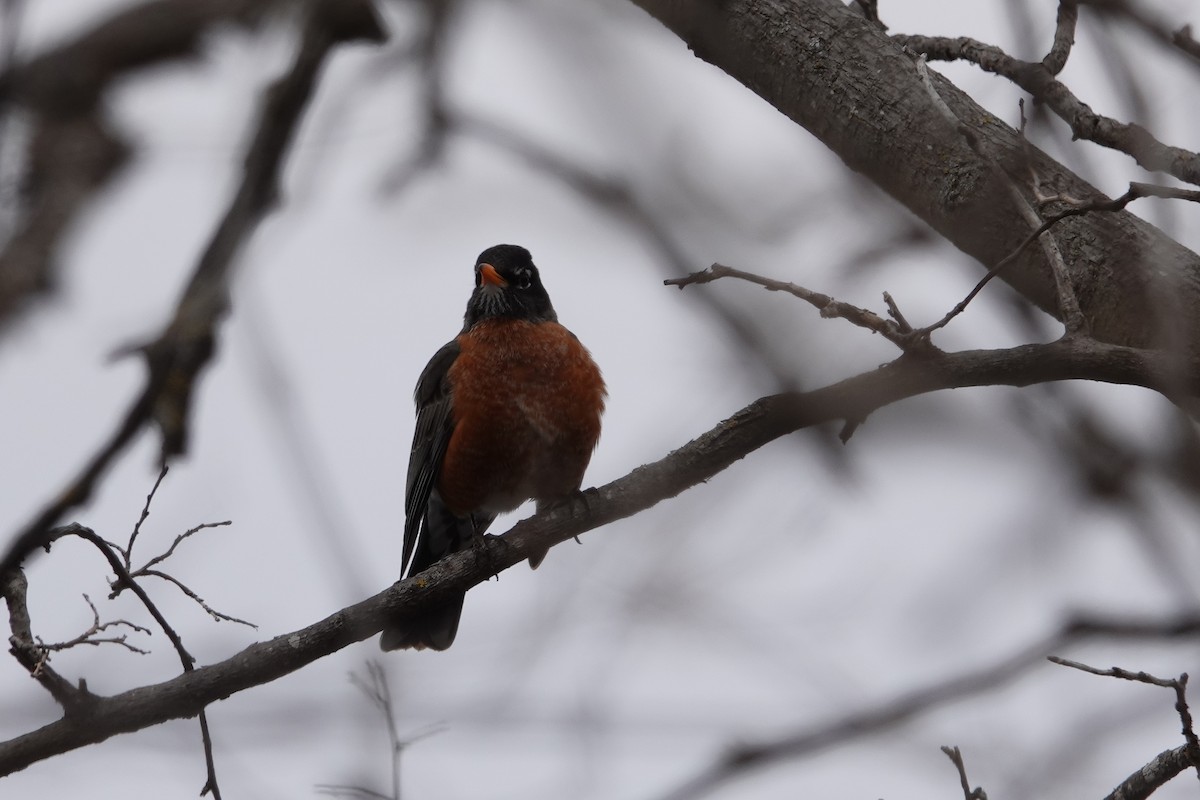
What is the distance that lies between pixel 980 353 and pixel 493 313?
4.80 meters

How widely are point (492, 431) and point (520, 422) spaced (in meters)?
0.18

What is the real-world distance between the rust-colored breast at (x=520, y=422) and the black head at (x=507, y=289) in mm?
388

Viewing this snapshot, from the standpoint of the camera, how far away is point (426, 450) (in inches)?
296

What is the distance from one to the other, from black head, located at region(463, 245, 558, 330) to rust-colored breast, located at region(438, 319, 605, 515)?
39 centimetres

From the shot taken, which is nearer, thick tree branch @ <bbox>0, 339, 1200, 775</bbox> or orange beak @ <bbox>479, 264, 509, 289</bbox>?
thick tree branch @ <bbox>0, 339, 1200, 775</bbox>

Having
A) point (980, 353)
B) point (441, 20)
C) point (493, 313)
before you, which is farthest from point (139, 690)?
point (493, 313)

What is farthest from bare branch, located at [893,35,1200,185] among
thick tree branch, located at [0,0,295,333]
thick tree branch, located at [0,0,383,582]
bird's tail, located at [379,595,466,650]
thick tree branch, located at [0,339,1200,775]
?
bird's tail, located at [379,595,466,650]

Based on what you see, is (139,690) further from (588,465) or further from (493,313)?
(493,313)

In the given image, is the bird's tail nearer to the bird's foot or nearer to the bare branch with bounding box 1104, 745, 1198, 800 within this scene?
the bird's foot

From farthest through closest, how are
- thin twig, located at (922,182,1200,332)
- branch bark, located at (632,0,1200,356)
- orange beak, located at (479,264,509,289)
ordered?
orange beak, located at (479,264,509,289)
branch bark, located at (632,0,1200,356)
thin twig, located at (922,182,1200,332)

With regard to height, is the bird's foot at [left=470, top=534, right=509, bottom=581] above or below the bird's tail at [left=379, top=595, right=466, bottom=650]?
below

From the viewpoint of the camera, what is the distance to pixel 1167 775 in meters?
3.04

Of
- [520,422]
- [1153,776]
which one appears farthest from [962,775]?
[520,422]

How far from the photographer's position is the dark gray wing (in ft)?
24.2
